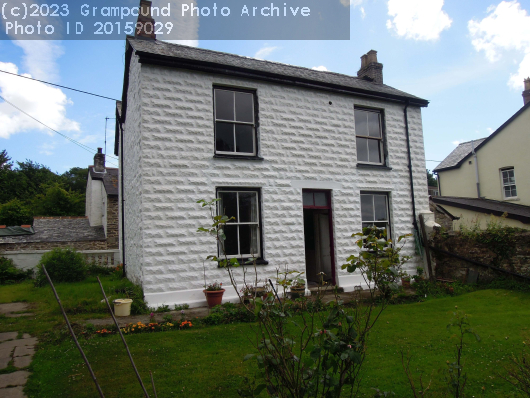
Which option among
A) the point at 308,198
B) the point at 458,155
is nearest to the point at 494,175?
the point at 458,155

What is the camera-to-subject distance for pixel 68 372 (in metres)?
4.60

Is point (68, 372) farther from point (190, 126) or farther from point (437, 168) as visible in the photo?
point (437, 168)

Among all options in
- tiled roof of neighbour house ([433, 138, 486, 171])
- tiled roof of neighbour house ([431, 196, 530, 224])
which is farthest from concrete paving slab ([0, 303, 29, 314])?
tiled roof of neighbour house ([433, 138, 486, 171])

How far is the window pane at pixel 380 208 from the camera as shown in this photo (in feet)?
37.4

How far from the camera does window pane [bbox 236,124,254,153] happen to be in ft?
31.9

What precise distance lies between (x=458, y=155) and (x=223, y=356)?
22482 millimetres

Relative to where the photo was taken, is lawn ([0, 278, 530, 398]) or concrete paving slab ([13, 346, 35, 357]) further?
concrete paving slab ([13, 346, 35, 357])

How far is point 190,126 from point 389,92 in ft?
23.3

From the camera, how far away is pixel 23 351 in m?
5.42

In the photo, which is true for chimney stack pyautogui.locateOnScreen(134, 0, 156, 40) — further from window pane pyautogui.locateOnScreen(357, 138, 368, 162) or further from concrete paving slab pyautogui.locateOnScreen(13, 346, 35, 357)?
concrete paving slab pyautogui.locateOnScreen(13, 346, 35, 357)

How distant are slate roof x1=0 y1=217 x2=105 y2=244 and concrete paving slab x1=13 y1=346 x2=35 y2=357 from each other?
11.8 metres

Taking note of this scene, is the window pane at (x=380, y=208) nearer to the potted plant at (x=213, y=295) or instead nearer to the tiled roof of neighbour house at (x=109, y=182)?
the potted plant at (x=213, y=295)

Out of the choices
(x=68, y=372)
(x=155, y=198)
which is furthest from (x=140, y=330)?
(x=155, y=198)

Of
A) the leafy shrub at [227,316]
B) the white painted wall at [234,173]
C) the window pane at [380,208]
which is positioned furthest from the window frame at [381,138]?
the leafy shrub at [227,316]
